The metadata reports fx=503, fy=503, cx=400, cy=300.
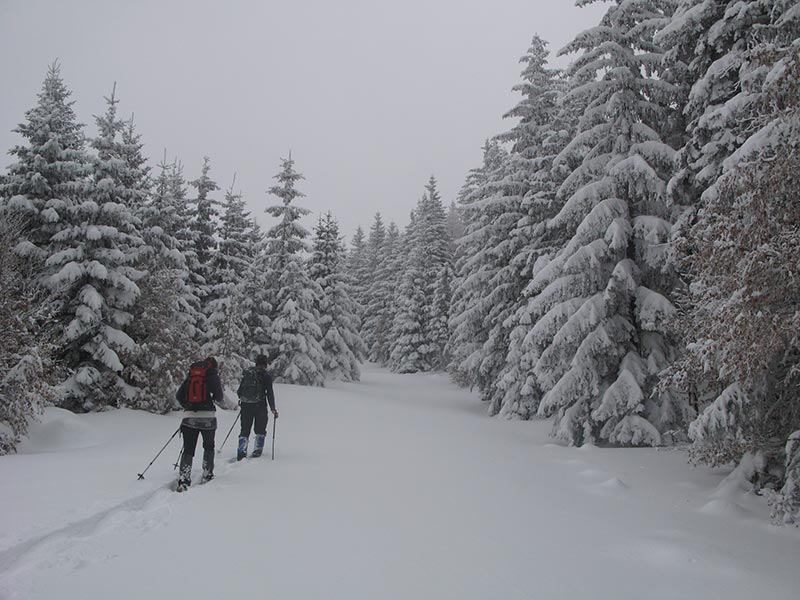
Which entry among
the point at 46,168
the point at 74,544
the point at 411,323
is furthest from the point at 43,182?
the point at 411,323

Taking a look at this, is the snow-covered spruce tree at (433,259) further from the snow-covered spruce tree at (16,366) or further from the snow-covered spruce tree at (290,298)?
the snow-covered spruce tree at (16,366)

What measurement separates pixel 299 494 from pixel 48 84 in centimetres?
1623

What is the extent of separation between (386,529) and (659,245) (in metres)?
9.62

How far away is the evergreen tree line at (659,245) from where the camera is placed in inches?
237

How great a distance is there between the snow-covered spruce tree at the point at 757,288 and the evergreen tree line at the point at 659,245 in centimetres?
3

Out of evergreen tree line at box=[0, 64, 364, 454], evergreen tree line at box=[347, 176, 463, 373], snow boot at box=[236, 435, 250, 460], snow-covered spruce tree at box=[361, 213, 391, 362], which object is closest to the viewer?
snow boot at box=[236, 435, 250, 460]

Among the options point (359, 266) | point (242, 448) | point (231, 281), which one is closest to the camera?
point (242, 448)

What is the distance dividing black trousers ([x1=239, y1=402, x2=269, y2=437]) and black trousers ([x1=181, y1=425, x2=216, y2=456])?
76.1 inches

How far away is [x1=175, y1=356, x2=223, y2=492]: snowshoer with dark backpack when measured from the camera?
324 inches

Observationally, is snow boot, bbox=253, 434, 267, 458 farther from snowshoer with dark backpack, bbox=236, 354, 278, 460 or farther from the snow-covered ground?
the snow-covered ground

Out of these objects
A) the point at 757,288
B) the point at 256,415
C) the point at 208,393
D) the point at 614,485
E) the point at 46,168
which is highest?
the point at 46,168

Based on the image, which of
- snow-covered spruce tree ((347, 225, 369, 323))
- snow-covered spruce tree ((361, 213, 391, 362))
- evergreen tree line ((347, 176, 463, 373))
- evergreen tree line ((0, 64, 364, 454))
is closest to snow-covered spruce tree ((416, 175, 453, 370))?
evergreen tree line ((347, 176, 463, 373))

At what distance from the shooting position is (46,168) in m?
15.6

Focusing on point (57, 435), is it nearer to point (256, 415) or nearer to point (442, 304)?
point (256, 415)
